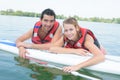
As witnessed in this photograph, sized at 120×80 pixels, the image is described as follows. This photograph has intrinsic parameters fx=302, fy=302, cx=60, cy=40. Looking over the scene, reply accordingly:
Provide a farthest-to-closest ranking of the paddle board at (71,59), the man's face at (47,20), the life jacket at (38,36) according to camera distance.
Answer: the life jacket at (38,36) < the man's face at (47,20) < the paddle board at (71,59)

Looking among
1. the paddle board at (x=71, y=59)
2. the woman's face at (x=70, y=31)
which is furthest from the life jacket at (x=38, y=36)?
the woman's face at (x=70, y=31)

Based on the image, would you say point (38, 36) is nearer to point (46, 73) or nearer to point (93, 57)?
point (46, 73)

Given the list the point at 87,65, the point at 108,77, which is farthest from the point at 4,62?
the point at 108,77

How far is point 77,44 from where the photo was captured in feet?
17.6

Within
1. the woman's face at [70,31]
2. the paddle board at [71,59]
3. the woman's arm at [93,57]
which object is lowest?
the paddle board at [71,59]

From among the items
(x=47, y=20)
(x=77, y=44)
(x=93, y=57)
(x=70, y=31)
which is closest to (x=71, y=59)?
(x=77, y=44)

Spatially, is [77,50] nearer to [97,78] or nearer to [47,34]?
[97,78]

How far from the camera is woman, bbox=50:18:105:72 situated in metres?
4.92

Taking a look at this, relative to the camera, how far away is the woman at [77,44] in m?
4.92

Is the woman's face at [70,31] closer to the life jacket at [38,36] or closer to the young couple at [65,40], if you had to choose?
the young couple at [65,40]

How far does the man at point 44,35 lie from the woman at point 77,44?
1.25 feet

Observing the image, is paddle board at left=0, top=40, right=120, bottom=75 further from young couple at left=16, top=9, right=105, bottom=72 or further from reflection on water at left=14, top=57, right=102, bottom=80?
reflection on water at left=14, top=57, right=102, bottom=80

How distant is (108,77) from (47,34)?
1833 mm

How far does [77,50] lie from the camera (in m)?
5.35
